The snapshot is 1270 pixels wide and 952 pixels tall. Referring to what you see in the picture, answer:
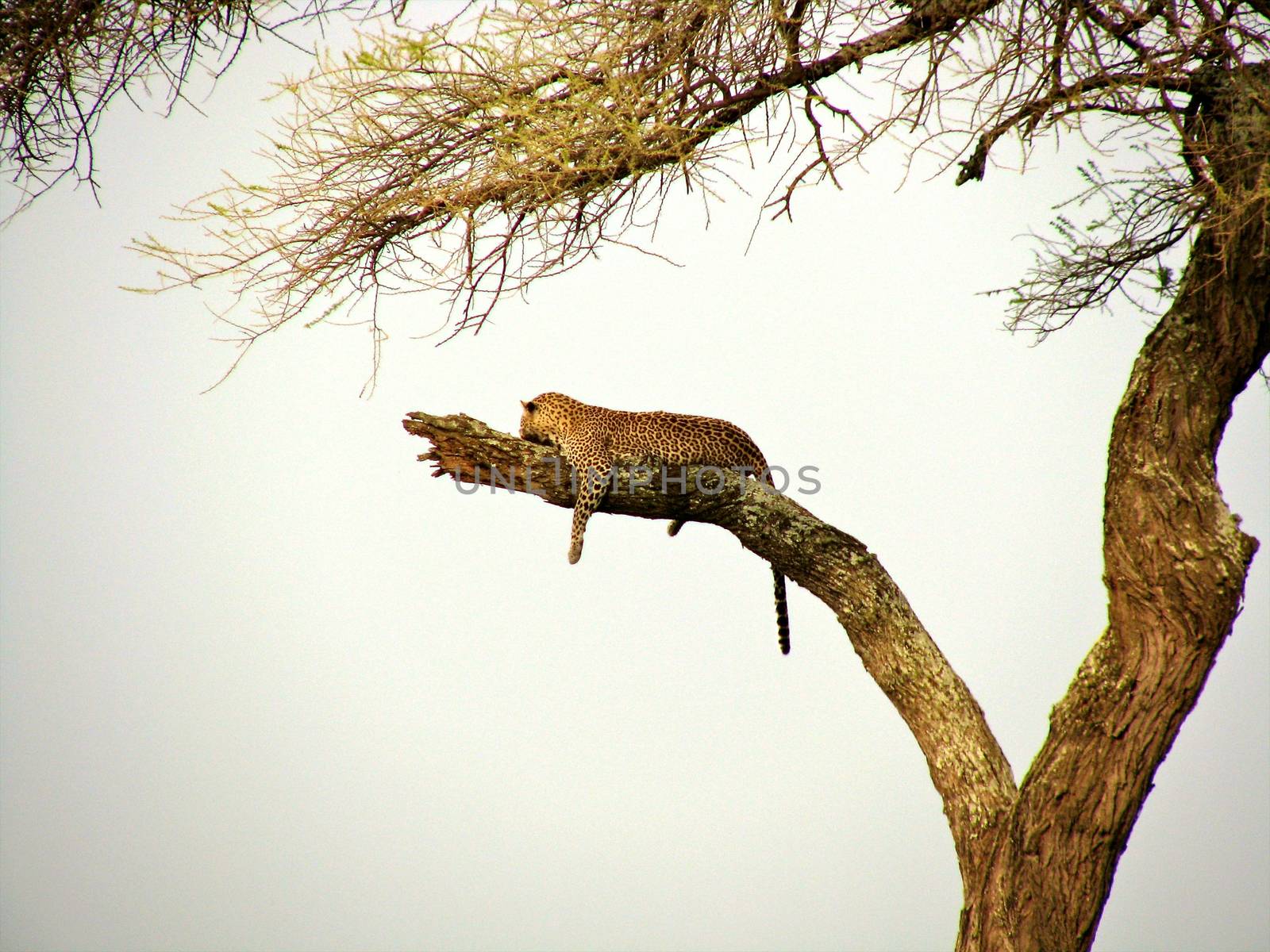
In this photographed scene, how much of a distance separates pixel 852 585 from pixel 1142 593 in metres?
1.09

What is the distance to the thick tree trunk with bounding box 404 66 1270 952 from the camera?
448 cm

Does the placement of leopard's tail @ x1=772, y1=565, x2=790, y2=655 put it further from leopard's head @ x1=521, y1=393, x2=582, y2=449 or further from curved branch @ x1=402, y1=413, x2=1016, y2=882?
leopard's head @ x1=521, y1=393, x2=582, y2=449

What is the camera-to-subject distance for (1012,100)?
4461mm

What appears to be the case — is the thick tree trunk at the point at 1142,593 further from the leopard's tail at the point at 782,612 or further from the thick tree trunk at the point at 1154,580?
the leopard's tail at the point at 782,612

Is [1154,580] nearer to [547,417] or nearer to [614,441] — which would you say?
[614,441]

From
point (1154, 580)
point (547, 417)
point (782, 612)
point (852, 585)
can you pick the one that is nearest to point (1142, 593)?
point (1154, 580)

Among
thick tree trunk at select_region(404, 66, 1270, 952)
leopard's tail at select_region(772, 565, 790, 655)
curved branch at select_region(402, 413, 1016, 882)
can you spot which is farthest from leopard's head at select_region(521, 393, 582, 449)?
leopard's tail at select_region(772, 565, 790, 655)

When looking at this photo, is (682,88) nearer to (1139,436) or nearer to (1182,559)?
(1139,436)

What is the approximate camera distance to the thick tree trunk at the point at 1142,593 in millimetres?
4484

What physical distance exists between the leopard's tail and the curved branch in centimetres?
39

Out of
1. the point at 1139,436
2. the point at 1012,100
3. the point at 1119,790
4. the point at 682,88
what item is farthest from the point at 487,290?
the point at 1119,790

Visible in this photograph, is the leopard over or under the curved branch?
over

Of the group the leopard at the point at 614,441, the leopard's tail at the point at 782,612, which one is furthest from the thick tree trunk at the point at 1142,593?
the leopard's tail at the point at 782,612

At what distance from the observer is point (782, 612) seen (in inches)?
228
